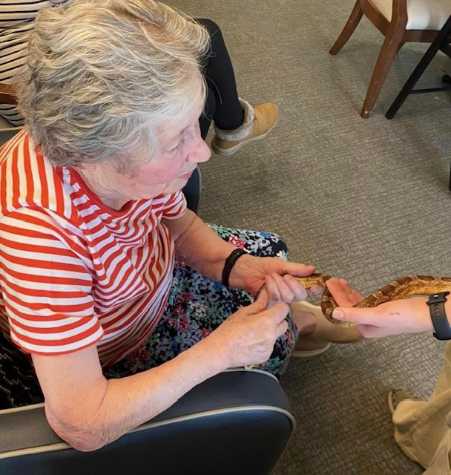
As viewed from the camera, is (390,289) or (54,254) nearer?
(54,254)

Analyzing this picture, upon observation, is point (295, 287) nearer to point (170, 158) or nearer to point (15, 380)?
point (170, 158)

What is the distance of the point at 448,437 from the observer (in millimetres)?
1168

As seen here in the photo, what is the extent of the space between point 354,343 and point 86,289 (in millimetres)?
1246

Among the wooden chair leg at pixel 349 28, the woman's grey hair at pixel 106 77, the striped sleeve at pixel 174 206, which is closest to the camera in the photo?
the woman's grey hair at pixel 106 77

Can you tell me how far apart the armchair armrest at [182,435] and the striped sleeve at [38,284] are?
139 millimetres

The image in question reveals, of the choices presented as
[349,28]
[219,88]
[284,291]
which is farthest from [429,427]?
[349,28]

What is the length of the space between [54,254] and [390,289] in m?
0.94

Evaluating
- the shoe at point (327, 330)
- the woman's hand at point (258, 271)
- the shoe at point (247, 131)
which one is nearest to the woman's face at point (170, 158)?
the woman's hand at point (258, 271)

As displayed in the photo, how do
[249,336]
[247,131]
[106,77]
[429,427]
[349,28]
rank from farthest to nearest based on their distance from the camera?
[349,28] < [247,131] < [429,427] < [249,336] < [106,77]

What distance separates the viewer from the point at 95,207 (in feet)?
2.91

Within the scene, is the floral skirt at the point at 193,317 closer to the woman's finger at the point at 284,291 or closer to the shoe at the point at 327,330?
the woman's finger at the point at 284,291

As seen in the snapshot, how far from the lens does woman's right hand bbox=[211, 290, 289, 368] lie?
3.15 feet

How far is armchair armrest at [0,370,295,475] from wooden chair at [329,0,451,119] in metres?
2.11

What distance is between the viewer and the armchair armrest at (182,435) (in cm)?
79
